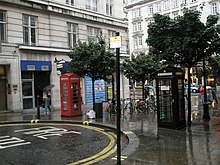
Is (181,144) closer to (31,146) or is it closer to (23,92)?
(31,146)

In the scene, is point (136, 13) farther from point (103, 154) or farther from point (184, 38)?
point (103, 154)

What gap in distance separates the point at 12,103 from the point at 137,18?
56263mm

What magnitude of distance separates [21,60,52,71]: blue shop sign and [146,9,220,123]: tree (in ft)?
35.8

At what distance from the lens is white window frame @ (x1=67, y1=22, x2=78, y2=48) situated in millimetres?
23028

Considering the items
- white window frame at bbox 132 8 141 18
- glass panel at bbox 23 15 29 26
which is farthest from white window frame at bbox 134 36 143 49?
glass panel at bbox 23 15 29 26

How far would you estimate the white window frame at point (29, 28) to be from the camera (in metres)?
19.8

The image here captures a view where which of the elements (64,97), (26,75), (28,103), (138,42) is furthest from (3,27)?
(138,42)

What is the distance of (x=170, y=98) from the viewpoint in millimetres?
10172

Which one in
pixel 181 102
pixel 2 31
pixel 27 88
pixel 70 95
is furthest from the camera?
pixel 27 88

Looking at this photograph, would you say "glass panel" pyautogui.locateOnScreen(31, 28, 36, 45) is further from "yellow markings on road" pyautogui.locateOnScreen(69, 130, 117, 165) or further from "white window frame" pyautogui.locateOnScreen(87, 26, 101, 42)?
"yellow markings on road" pyautogui.locateOnScreen(69, 130, 117, 165)

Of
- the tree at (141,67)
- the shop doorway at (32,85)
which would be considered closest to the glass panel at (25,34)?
the shop doorway at (32,85)

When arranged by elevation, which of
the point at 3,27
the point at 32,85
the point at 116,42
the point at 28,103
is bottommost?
the point at 28,103

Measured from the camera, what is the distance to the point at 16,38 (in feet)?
62.3

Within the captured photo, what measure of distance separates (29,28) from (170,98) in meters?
13.7
